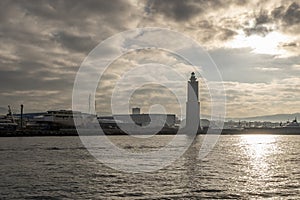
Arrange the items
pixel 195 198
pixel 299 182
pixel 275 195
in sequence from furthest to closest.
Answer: pixel 299 182 → pixel 275 195 → pixel 195 198

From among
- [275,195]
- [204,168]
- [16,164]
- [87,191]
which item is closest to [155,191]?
[87,191]

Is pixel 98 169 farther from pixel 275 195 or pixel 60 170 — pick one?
pixel 275 195

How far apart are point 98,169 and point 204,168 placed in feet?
55.6

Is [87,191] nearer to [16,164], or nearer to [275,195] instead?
[275,195]

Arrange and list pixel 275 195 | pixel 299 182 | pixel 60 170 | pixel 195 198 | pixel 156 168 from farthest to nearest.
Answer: pixel 156 168 < pixel 60 170 < pixel 299 182 < pixel 275 195 < pixel 195 198

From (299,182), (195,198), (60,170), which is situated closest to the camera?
(195,198)

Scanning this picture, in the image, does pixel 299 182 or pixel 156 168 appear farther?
pixel 156 168

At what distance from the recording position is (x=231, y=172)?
184ft

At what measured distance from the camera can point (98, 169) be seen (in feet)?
185

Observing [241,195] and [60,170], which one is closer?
[241,195]

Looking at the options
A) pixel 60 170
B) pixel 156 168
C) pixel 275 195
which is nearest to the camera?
pixel 275 195

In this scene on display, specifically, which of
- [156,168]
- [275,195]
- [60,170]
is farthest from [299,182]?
[60,170]

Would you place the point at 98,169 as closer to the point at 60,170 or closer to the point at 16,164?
the point at 60,170

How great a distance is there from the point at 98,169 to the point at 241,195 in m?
25.0
